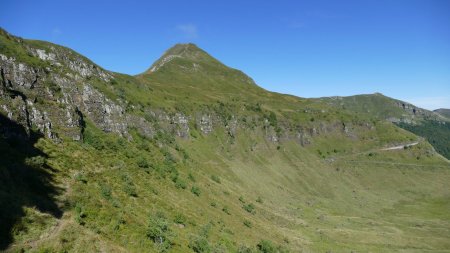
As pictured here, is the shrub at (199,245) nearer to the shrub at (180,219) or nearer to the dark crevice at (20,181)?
the shrub at (180,219)

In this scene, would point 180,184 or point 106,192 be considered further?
point 180,184

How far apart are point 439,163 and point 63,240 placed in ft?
710

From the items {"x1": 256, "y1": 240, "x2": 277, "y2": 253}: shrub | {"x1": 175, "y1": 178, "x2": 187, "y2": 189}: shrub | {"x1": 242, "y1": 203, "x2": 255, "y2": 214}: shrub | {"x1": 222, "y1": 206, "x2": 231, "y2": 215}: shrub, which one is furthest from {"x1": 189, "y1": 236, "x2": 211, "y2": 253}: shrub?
{"x1": 242, "y1": 203, "x2": 255, "y2": 214}: shrub

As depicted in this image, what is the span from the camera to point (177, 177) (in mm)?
78375

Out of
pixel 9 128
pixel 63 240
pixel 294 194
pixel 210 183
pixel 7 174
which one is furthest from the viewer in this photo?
pixel 294 194

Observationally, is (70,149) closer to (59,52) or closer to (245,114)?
(59,52)

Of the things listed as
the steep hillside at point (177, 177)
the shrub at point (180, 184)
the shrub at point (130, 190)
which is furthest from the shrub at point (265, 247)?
the shrub at point (130, 190)

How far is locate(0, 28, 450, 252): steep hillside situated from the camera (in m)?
37.4

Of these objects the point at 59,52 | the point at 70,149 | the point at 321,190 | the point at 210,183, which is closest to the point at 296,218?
the point at 210,183

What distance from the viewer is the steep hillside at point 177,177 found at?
37.4m

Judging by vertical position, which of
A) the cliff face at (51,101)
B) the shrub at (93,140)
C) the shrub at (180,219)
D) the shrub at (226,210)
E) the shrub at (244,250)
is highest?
the cliff face at (51,101)

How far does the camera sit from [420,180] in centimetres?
17750

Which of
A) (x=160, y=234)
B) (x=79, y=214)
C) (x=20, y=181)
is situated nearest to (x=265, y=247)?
(x=160, y=234)

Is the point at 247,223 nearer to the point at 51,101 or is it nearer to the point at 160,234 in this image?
the point at 160,234
